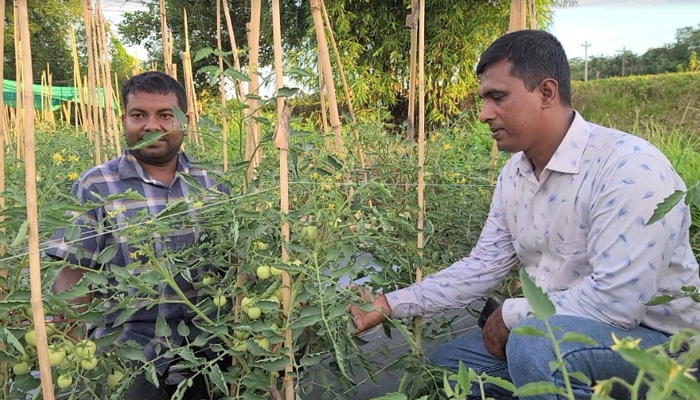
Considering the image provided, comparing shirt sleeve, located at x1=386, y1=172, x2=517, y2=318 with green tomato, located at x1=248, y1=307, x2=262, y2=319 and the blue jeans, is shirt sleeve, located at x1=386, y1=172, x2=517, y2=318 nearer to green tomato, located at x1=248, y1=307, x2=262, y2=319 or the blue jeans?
the blue jeans

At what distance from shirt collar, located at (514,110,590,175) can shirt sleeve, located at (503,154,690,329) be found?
0.26 ft

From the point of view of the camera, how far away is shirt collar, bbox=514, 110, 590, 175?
1.17m

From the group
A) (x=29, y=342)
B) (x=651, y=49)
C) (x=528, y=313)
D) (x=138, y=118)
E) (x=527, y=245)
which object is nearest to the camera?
(x=29, y=342)

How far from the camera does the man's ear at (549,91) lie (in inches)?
46.0

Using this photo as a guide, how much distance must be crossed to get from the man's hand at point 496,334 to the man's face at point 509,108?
35 centimetres

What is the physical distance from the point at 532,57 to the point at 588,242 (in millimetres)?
372

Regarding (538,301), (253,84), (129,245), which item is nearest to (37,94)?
(129,245)

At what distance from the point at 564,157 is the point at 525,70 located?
19 centimetres

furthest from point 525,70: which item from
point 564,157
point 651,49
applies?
point 651,49

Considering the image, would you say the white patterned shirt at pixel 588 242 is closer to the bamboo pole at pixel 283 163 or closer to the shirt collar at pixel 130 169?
the bamboo pole at pixel 283 163

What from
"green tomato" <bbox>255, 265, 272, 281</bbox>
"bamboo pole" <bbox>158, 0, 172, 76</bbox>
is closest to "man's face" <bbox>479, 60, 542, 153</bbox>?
"green tomato" <bbox>255, 265, 272, 281</bbox>

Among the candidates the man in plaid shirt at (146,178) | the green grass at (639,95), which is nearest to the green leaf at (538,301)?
the man in plaid shirt at (146,178)

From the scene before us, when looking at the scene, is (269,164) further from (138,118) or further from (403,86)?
(403,86)

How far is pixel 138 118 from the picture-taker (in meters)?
1.45
